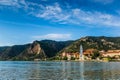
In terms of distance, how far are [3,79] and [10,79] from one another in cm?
143

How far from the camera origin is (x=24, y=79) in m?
63.4

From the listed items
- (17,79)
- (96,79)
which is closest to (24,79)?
(17,79)

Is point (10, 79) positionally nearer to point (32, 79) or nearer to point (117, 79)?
point (32, 79)

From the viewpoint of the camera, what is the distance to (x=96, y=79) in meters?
60.9

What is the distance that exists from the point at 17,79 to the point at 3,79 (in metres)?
2.89

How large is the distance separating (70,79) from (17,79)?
11065 mm

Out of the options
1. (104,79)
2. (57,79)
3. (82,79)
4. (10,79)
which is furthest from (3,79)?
(104,79)

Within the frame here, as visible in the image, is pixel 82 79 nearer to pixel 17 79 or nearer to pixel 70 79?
pixel 70 79

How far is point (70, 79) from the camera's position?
6106cm

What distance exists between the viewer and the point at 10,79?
63.2m

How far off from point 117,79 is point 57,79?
39.2 ft

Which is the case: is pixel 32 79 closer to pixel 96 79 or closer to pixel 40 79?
pixel 40 79

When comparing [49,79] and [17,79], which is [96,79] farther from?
[17,79]

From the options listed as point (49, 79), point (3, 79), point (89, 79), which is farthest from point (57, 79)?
point (3, 79)
